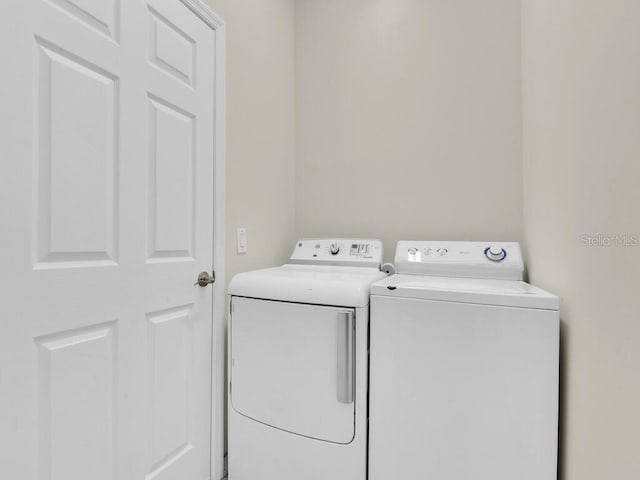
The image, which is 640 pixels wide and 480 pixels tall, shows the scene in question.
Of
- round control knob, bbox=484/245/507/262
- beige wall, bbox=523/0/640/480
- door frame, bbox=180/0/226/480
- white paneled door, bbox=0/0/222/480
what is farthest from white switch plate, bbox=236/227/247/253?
beige wall, bbox=523/0/640/480

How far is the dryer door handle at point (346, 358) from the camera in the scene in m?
1.31

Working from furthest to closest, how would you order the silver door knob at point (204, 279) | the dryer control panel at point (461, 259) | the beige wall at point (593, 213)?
the dryer control panel at point (461, 259) < the silver door knob at point (204, 279) < the beige wall at point (593, 213)

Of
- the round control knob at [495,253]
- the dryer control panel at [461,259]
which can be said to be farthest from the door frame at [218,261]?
the round control knob at [495,253]

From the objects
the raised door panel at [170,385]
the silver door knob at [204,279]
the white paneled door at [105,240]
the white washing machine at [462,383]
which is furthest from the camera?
the silver door knob at [204,279]

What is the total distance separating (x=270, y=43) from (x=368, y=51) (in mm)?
609

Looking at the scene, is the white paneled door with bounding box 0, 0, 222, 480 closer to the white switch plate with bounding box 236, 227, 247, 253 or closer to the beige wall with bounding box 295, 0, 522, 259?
the white switch plate with bounding box 236, 227, 247, 253

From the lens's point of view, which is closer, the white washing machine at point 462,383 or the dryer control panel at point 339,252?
the white washing machine at point 462,383

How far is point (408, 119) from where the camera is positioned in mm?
2021

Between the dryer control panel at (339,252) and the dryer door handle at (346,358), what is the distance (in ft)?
2.14

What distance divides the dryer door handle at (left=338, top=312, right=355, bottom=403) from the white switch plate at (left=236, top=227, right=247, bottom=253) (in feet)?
2.34

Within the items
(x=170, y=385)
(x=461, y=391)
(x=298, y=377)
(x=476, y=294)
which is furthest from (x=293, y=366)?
(x=476, y=294)

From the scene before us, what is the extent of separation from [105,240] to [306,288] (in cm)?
73

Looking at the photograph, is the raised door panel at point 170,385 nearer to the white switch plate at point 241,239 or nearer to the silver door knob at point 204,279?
the silver door knob at point 204,279

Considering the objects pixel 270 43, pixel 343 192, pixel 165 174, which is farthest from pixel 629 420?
pixel 270 43
